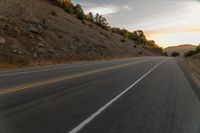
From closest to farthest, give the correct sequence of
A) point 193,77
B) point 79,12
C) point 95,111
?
point 95,111, point 193,77, point 79,12

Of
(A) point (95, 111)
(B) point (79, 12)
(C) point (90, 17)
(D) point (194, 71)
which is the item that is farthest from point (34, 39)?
(C) point (90, 17)

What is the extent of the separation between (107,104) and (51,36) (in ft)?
107

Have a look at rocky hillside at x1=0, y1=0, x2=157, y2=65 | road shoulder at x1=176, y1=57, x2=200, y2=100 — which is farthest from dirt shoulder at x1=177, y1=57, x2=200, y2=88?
rocky hillside at x1=0, y1=0, x2=157, y2=65

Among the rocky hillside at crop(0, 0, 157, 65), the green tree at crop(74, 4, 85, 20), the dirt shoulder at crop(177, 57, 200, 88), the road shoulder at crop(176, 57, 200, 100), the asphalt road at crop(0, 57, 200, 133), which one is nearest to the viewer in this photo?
the asphalt road at crop(0, 57, 200, 133)

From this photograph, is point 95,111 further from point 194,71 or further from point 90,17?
point 90,17

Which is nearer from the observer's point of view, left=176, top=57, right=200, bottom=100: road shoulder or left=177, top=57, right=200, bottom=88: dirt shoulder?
left=176, top=57, right=200, bottom=100: road shoulder

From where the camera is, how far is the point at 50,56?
3559 centimetres

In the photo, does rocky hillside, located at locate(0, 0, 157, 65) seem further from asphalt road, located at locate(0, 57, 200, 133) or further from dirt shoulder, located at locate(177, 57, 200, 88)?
asphalt road, located at locate(0, 57, 200, 133)

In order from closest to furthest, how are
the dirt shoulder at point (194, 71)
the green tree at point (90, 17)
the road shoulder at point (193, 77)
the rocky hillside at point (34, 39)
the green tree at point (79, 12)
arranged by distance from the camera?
the road shoulder at point (193, 77), the dirt shoulder at point (194, 71), the rocky hillside at point (34, 39), the green tree at point (79, 12), the green tree at point (90, 17)

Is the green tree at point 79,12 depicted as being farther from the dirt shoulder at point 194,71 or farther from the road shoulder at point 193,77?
the road shoulder at point 193,77

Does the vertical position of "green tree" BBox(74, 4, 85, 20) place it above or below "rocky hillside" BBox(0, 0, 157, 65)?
above

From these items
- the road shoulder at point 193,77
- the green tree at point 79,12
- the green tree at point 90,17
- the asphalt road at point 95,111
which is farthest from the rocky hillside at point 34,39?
the green tree at point 90,17

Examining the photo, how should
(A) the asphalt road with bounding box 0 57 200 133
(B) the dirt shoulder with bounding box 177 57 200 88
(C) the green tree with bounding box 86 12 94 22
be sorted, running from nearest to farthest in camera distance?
(A) the asphalt road with bounding box 0 57 200 133 < (B) the dirt shoulder with bounding box 177 57 200 88 < (C) the green tree with bounding box 86 12 94 22

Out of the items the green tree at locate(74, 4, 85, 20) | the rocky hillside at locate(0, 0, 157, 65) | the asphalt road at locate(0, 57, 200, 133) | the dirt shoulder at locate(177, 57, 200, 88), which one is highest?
the green tree at locate(74, 4, 85, 20)
